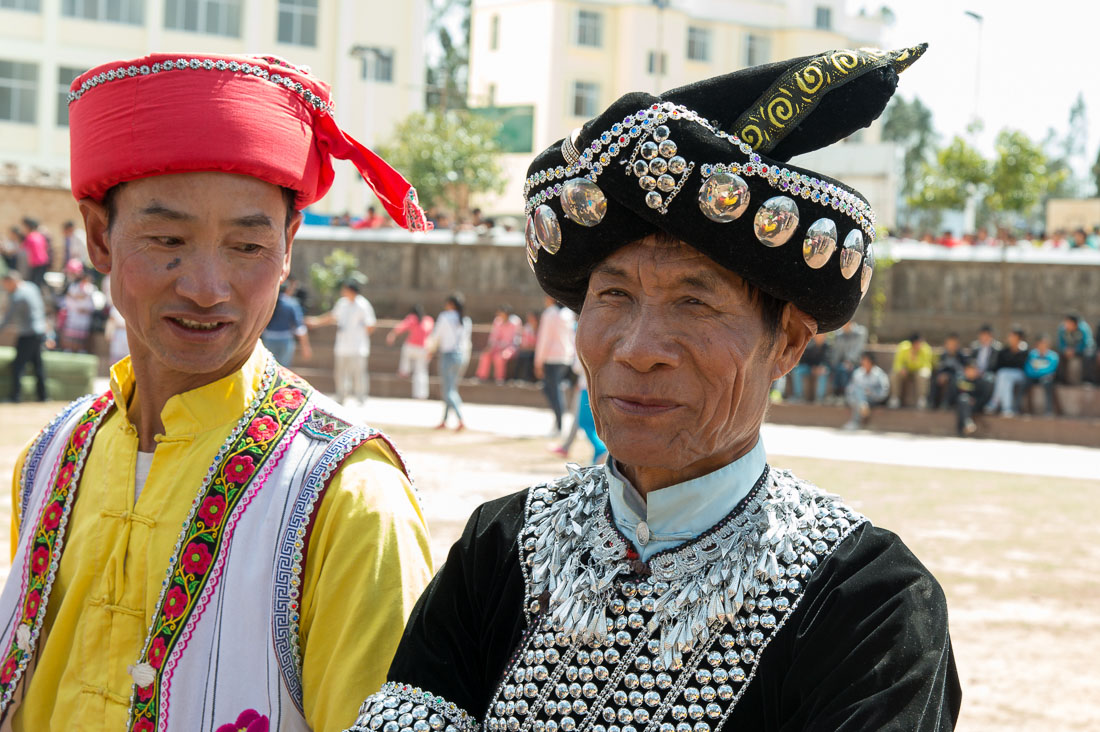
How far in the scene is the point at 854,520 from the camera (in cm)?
166

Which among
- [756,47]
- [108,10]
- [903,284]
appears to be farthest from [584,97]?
[903,284]

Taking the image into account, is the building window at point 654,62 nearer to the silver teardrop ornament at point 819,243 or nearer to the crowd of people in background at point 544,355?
the crowd of people in background at point 544,355

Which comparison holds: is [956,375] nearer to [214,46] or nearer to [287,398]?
[287,398]

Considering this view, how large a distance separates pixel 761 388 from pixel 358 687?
0.77 meters

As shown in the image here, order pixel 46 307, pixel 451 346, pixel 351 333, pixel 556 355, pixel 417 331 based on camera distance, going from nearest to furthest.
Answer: pixel 556 355
pixel 451 346
pixel 351 333
pixel 417 331
pixel 46 307

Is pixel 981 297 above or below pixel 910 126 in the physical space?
below

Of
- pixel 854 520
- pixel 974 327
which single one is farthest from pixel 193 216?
pixel 974 327

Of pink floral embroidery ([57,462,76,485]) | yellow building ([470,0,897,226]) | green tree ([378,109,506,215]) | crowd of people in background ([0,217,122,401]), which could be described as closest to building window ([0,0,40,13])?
green tree ([378,109,506,215])

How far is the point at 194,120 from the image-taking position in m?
2.10

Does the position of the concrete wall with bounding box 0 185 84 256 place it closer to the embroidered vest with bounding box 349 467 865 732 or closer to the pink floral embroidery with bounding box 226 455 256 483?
the pink floral embroidery with bounding box 226 455 256 483

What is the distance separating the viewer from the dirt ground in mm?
5352

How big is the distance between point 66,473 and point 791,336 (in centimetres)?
144

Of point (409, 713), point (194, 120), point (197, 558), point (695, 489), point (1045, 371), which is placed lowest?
point (1045, 371)

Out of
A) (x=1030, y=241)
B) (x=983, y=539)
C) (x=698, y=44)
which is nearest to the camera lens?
(x=983, y=539)
